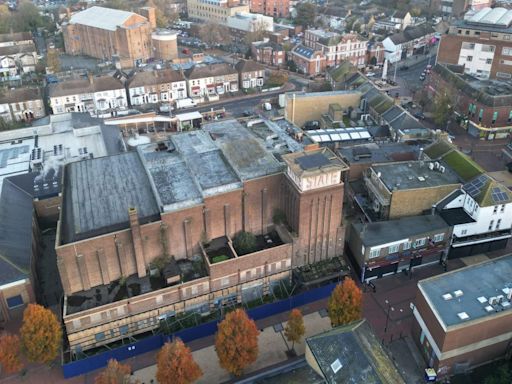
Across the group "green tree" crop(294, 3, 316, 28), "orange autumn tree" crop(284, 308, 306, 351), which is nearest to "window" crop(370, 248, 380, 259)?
"orange autumn tree" crop(284, 308, 306, 351)

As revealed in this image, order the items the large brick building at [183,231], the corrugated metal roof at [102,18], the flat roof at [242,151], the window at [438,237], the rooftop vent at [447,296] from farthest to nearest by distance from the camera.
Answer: the corrugated metal roof at [102,18] → the window at [438,237] → the flat roof at [242,151] → the large brick building at [183,231] → the rooftop vent at [447,296]

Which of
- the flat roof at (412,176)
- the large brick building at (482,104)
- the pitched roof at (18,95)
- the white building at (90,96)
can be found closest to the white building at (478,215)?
the flat roof at (412,176)

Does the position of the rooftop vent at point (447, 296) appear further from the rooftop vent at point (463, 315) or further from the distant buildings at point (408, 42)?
the distant buildings at point (408, 42)

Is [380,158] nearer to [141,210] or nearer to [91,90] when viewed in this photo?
[141,210]

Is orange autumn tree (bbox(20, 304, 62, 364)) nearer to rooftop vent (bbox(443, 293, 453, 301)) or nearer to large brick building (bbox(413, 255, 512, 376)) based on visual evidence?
large brick building (bbox(413, 255, 512, 376))

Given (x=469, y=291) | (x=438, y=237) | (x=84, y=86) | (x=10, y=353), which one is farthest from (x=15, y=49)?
(x=469, y=291)

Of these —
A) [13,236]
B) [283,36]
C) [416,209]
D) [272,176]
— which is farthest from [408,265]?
[283,36]
